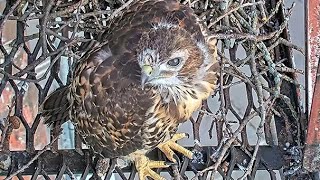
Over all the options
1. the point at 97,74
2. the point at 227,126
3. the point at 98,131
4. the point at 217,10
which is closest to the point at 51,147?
the point at 98,131

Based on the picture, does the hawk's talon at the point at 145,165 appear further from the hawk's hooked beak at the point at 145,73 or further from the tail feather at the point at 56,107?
the hawk's hooked beak at the point at 145,73

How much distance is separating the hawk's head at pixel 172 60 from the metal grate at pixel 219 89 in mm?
175

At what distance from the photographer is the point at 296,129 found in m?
1.98

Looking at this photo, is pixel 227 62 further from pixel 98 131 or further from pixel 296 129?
pixel 98 131

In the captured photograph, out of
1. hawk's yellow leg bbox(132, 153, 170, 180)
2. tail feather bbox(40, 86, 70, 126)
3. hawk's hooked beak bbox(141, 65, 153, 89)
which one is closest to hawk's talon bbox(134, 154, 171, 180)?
hawk's yellow leg bbox(132, 153, 170, 180)

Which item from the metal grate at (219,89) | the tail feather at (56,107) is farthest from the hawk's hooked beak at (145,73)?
the tail feather at (56,107)

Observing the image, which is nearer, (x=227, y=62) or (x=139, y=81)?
(x=139, y=81)

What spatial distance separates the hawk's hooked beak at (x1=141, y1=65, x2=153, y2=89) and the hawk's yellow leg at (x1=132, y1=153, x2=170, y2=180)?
43cm

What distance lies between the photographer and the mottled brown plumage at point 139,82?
165 cm

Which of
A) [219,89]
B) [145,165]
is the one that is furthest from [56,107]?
[219,89]

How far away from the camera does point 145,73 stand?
158 cm

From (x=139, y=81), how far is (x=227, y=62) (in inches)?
13.7

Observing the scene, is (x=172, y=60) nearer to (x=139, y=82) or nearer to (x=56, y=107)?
(x=139, y=82)

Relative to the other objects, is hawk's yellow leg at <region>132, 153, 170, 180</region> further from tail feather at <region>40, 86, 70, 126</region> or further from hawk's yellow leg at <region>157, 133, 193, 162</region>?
tail feather at <region>40, 86, 70, 126</region>
